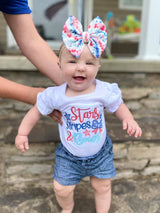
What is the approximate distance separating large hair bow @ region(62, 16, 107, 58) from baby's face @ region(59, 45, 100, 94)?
0.10 feet

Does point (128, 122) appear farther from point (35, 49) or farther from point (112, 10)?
point (112, 10)

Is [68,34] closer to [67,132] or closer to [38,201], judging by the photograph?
[67,132]

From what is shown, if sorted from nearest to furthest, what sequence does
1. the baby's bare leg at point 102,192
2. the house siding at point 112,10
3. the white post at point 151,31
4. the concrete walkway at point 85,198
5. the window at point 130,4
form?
1. the baby's bare leg at point 102,192
2. the concrete walkway at point 85,198
3. the white post at point 151,31
4. the house siding at point 112,10
5. the window at point 130,4

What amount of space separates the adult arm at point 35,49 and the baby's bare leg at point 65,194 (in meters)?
0.70

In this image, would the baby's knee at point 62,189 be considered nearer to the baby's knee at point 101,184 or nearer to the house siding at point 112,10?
the baby's knee at point 101,184

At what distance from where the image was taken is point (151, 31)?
9.52 ft

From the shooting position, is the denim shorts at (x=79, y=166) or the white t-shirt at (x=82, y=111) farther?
the denim shorts at (x=79, y=166)

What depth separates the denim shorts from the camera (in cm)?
162

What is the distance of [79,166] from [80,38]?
818 mm

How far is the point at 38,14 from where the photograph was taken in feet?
15.8

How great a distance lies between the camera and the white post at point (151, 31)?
2816mm

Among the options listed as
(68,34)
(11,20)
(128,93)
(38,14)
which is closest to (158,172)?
(128,93)

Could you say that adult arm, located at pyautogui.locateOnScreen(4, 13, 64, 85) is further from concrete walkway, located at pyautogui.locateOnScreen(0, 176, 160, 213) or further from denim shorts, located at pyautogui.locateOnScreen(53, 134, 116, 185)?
concrete walkway, located at pyautogui.locateOnScreen(0, 176, 160, 213)

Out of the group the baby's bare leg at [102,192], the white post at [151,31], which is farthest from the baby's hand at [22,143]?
the white post at [151,31]
